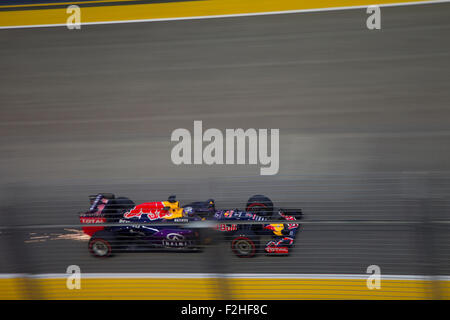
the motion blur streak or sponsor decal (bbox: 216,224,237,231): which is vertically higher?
sponsor decal (bbox: 216,224,237,231)

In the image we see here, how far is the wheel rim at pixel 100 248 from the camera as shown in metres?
2.00

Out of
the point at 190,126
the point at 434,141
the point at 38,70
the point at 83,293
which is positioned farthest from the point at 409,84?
the point at 38,70

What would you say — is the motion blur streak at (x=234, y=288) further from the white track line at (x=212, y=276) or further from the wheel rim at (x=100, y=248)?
the wheel rim at (x=100, y=248)

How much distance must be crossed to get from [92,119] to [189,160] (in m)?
1.78

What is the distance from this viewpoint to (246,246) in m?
1.94

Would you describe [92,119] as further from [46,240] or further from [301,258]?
[301,258]

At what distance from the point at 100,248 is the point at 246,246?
33.5 inches

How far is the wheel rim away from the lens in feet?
6.55

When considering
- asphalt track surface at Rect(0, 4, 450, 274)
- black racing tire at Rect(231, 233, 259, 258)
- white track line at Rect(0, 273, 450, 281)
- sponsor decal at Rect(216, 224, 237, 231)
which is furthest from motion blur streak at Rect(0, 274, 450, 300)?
asphalt track surface at Rect(0, 4, 450, 274)

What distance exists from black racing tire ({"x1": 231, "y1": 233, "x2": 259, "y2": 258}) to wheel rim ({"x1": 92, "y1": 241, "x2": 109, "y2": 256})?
2.51ft

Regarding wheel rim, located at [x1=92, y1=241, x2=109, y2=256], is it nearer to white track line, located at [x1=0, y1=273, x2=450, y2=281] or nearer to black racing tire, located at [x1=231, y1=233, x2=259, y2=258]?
white track line, located at [x1=0, y1=273, x2=450, y2=281]

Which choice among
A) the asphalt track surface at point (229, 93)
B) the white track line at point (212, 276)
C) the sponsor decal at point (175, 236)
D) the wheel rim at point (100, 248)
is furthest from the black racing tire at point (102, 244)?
the asphalt track surface at point (229, 93)

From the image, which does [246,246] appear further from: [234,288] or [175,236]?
[175,236]

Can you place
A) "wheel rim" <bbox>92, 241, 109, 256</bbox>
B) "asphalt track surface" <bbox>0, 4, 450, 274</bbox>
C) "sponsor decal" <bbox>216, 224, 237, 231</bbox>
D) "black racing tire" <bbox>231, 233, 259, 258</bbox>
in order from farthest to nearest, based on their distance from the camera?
1. "asphalt track surface" <bbox>0, 4, 450, 274</bbox>
2. "wheel rim" <bbox>92, 241, 109, 256</bbox>
3. "black racing tire" <bbox>231, 233, 259, 258</bbox>
4. "sponsor decal" <bbox>216, 224, 237, 231</bbox>
